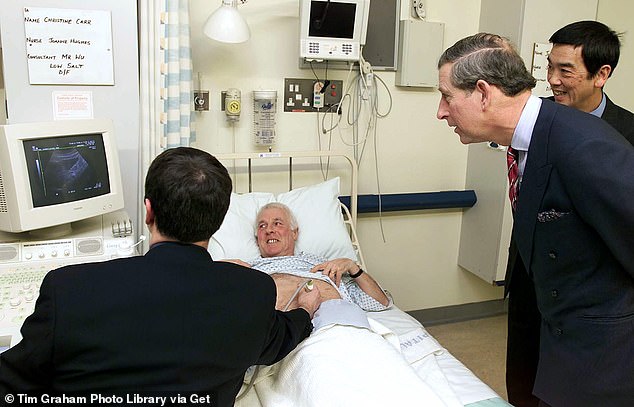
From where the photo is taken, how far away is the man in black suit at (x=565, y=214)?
4.18ft

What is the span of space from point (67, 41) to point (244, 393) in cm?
146

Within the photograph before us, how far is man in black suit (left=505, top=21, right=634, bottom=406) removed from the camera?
182cm

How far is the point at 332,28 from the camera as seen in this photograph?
2.57 meters

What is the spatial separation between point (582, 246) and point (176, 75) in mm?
1703

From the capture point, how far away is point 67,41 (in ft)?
6.68

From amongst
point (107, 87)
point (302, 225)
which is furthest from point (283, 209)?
point (107, 87)

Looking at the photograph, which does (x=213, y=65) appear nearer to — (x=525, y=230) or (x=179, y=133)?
(x=179, y=133)

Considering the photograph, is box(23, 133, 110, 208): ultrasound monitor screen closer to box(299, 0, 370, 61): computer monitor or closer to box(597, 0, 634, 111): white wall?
box(299, 0, 370, 61): computer monitor

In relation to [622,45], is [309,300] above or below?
below

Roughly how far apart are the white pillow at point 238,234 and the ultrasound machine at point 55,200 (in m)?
0.40

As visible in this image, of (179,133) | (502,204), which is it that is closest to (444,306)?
(502,204)

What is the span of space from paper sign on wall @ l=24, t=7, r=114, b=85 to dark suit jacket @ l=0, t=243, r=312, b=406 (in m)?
1.24

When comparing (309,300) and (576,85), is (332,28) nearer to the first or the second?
(576,85)

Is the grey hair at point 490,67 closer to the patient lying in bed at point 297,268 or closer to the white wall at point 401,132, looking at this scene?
the patient lying in bed at point 297,268
